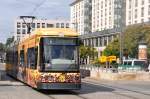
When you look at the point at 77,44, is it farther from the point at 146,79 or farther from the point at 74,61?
the point at 146,79

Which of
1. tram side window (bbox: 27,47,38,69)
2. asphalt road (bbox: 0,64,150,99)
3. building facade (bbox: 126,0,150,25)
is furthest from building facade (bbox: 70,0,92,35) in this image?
tram side window (bbox: 27,47,38,69)

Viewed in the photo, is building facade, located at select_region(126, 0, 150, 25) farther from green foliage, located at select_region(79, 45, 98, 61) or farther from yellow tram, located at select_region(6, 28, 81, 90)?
yellow tram, located at select_region(6, 28, 81, 90)

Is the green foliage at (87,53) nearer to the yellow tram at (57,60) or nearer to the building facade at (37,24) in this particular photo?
the building facade at (37,24)

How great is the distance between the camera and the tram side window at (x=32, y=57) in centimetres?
2658

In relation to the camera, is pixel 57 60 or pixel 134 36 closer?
pixel 57 60

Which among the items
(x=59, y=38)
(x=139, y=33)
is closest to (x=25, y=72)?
(x=59, y=38)

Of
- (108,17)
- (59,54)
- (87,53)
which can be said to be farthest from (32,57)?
(108,17)

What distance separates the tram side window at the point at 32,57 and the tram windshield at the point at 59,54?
44.5 inches

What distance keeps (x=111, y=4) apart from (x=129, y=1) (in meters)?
10.8

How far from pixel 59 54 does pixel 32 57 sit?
3.24 metres

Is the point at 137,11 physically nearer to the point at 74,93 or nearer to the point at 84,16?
the point at 84,16

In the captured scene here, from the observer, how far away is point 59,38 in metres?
25.7

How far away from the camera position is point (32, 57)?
91.8 feet

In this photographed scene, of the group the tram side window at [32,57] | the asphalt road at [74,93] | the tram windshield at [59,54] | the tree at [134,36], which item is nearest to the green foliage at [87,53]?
the tree at [134,36]
